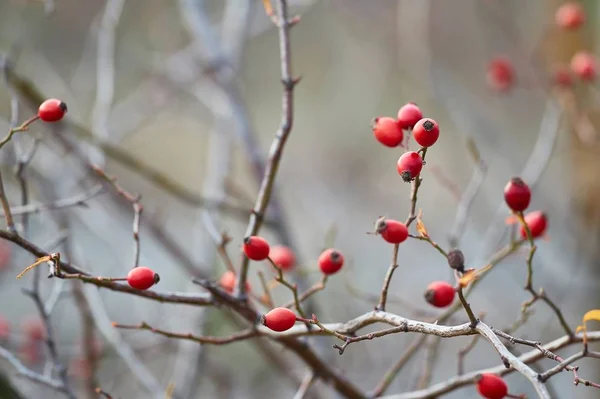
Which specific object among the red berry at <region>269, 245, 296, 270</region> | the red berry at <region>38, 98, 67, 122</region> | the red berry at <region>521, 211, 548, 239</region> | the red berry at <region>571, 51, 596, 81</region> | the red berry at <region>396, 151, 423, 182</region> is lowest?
the red berry at <region>38, 98, 67, 122</region>

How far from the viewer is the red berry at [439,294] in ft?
2.81

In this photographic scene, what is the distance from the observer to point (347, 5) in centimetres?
480

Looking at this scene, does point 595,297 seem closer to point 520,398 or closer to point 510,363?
point 520,398

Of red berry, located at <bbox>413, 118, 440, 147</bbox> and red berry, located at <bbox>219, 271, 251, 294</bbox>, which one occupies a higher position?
red berry, located at <bbox>413, 118, 440, 147</bbox>

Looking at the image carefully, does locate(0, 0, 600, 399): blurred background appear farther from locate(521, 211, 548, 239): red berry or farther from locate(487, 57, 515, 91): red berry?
locate(521, 211, 548, 239): red berry

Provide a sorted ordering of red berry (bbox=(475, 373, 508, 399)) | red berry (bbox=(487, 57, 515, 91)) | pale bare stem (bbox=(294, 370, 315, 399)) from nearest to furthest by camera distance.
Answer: red berry (bbox=(475, 373, 508, 399)) → pale bare stem (bbox=(294, 370, 315, 399)) → red berry (bbox=(487, 57, 515, 91))

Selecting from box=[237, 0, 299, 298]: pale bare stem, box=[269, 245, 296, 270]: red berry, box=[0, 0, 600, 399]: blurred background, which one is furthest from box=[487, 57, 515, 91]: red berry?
box=[237, 0, 299, 298]: pale bare stem

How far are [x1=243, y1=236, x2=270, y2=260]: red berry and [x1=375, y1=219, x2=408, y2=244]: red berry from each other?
0.16 metres

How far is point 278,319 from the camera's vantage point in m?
0.70

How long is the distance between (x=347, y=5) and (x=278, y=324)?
4.43 metres

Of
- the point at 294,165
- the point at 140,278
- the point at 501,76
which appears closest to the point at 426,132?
the point at 140,278

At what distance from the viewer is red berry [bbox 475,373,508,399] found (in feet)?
2.46

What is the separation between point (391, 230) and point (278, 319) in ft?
0.56

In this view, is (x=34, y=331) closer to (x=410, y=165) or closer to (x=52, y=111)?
(x=52, y=111)
